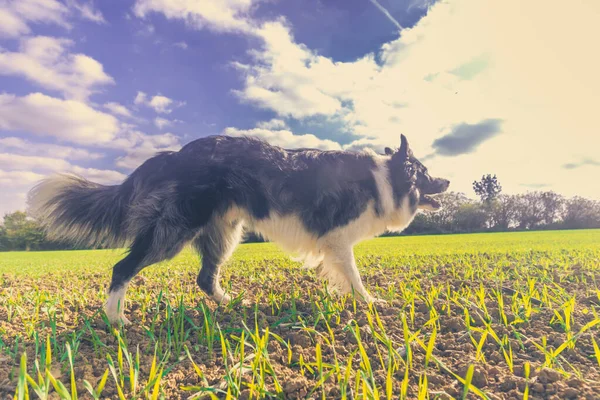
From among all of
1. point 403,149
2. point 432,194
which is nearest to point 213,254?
point 403,149

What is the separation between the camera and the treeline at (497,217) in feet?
119

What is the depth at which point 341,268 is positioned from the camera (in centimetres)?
409

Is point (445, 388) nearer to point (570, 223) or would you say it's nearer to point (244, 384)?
point (244, 384)

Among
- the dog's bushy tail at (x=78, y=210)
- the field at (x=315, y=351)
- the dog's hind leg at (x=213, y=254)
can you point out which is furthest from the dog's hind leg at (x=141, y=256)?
the dog's hind leg at (x=213, y=254)

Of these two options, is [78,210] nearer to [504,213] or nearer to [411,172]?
[411,172]

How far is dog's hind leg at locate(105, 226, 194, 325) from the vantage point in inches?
128

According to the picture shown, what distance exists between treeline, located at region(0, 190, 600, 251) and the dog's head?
1243 inches

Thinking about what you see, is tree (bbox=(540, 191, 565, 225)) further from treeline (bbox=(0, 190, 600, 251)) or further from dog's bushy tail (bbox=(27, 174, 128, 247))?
dog's bushy tail (bbox=(27, 174, 128, 247))

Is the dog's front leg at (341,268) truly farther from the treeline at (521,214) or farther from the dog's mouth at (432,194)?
the treeline at (521,214)

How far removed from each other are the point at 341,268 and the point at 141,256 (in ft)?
7.16

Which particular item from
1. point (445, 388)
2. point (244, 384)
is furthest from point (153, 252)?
point (445, 388)

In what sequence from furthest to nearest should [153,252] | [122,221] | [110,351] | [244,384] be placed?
[122,221] < [153,252] < [110,351] < [244,384]

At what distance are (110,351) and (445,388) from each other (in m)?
2.26

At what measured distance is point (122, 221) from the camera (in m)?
3.80
